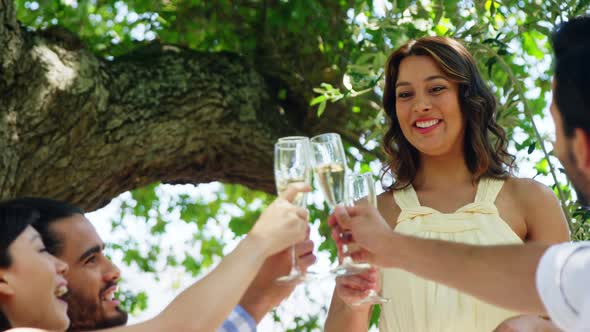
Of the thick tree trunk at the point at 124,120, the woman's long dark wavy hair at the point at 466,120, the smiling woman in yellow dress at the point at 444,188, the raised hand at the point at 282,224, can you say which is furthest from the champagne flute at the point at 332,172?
the thick tree trunk at the point at 124,120

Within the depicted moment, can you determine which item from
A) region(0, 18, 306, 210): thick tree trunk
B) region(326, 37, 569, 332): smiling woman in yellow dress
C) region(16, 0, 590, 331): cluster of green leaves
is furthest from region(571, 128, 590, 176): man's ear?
region(0, 18, 306, 210): thick tree trunk

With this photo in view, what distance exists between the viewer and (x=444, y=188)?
3.40 m

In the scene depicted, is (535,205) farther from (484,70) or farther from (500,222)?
(484,70)

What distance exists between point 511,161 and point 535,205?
15.4 inches

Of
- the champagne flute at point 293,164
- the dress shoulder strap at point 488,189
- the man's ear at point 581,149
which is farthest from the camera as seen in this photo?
the dress shoulder strap at point 488,189

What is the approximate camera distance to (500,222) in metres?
3.21

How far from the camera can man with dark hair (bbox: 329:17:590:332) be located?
72.1 inches

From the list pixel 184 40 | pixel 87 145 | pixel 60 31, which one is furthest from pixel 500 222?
pixel 184 40

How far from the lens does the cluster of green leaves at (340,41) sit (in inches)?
178

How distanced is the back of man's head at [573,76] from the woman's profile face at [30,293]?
1.33 m

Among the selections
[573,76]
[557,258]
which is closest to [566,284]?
[557,258]

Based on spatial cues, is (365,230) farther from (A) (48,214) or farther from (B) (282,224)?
(A) (48,214)

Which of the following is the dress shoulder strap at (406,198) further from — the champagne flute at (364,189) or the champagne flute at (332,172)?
the champagne flute at (332,172)

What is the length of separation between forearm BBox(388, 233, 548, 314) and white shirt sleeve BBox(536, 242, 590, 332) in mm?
46
